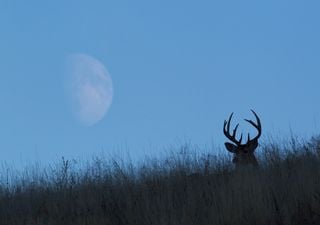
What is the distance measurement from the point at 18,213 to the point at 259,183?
3.35m

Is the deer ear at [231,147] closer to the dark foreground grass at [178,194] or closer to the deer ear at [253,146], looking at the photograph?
the deer ear at [253,146]

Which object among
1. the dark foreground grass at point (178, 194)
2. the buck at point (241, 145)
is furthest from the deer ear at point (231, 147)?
the dark foreground grass at point (178, 194)

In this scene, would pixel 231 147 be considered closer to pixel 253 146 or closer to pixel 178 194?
pixel 253 146

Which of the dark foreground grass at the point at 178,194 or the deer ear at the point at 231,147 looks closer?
the dark foreground grass at the point at 178,194

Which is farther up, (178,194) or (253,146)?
(253,146)

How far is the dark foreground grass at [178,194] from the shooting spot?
7266mm

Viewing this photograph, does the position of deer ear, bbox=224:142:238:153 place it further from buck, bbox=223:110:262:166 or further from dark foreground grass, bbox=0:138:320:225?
dark foreground grass, bbox=0:138:320:225

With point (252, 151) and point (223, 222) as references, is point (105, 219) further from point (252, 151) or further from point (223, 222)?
point (252, 151)

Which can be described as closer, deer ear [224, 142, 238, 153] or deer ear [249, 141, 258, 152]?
deer ear [249, 141, 258, 152]

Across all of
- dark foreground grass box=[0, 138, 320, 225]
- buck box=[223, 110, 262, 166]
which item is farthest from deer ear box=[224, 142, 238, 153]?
dark foreground grass box=[0, 138, 320, 225]

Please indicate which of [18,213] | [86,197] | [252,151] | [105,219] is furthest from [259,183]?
[252,151]

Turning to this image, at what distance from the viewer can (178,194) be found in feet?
28.6

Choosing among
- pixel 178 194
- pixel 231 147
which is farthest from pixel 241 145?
pixel 178 194

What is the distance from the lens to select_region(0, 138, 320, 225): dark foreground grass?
727 centimetres
